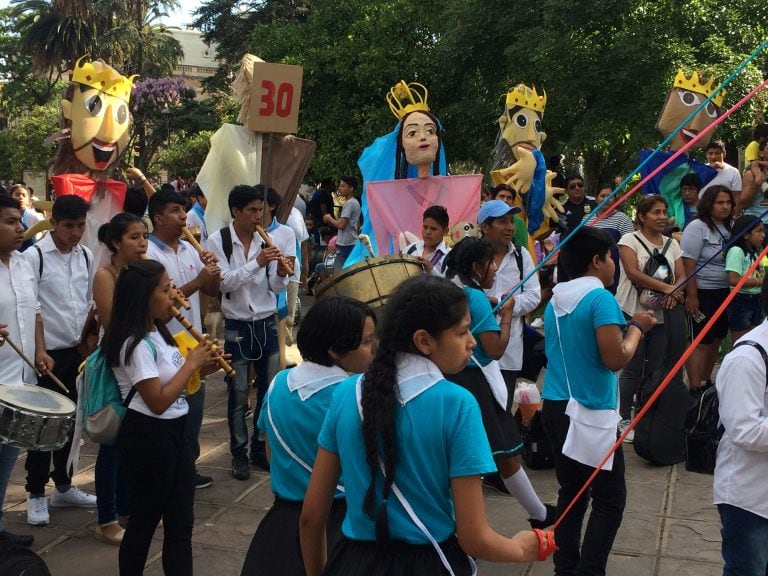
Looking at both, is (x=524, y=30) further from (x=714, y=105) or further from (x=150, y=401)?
(x=150, y=401)

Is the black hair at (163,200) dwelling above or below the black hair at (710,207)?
below

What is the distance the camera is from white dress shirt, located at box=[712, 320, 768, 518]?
10.1 feet

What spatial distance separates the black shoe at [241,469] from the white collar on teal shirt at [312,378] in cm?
316

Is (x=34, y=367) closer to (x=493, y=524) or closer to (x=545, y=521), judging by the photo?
(x=493, y=524)

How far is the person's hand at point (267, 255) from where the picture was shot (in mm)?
6008

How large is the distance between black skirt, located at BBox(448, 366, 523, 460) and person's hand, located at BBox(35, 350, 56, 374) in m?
2.24

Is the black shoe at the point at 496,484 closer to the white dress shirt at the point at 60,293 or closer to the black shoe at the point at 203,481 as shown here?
the black shoe at the point at 203,481

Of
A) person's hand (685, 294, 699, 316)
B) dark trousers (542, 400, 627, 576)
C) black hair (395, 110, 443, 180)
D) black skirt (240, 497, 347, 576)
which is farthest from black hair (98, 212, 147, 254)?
person's hand (685, 294, 699, 316)

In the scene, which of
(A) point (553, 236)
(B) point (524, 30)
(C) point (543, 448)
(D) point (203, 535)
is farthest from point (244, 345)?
(B) point (524, 30)

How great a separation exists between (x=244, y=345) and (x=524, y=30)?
1007cm

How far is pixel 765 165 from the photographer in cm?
807

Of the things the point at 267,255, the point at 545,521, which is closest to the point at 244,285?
the point at 267,255

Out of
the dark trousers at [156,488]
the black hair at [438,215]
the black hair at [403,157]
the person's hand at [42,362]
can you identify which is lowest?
the dark trousers at [156,488]

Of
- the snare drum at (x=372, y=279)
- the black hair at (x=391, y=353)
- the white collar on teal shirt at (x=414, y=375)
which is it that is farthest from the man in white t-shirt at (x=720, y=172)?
the white collar on teal shirt at (x=414, y=375)
